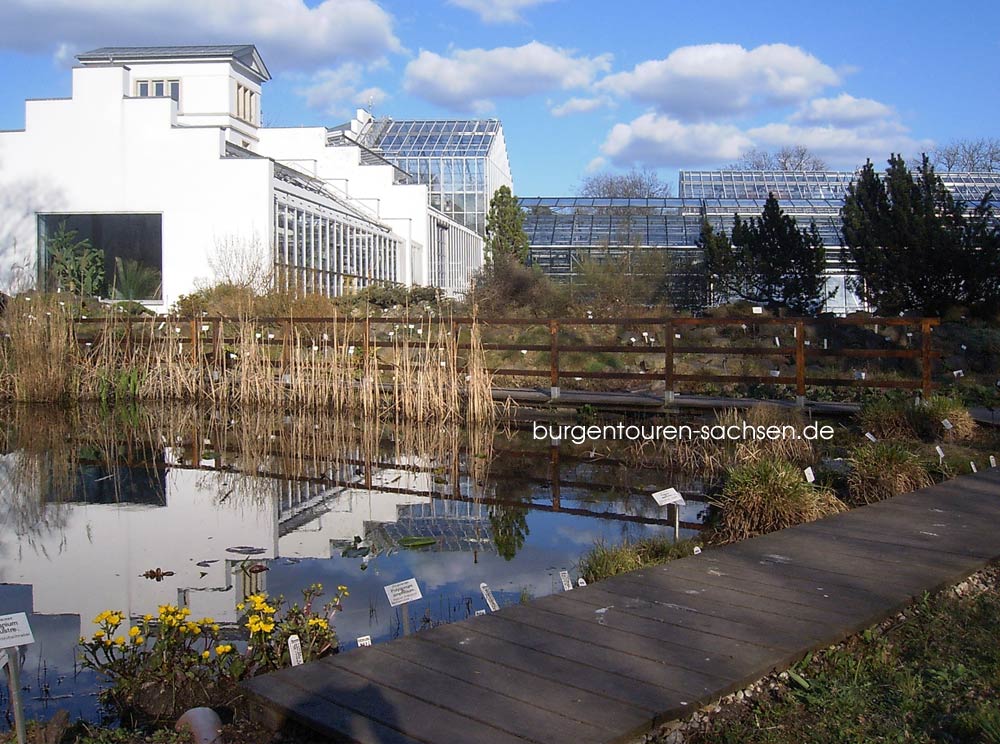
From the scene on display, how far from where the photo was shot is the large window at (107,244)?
24.5m

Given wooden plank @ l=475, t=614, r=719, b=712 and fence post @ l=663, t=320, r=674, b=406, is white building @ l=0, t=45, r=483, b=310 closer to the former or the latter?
fence post @ l=663, t=320, r=674, b=406

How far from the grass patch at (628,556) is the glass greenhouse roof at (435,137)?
35.8 metres


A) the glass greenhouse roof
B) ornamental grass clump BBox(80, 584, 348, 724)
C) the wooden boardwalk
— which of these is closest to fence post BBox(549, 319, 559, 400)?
the wooden boardwalk

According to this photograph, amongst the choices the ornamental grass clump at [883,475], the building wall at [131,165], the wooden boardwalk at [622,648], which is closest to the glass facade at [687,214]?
the building wall at [131,165]

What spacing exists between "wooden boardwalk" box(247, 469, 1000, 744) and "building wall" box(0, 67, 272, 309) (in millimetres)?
20639

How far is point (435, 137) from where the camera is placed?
142ft

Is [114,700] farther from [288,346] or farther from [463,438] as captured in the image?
[288,346]

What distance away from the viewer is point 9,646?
348 cm

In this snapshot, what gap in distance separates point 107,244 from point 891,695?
78.8 ft

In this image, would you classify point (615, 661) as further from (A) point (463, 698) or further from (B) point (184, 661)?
(B) point (184, 661)

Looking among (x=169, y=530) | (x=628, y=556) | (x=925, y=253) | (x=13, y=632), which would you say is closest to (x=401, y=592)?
(x=13, y=632)

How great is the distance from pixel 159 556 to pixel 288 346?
316 inches

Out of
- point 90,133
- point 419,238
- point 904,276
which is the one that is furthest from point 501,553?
point 419,238

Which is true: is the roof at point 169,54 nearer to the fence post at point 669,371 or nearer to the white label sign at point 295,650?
the fence post at point 669,371
